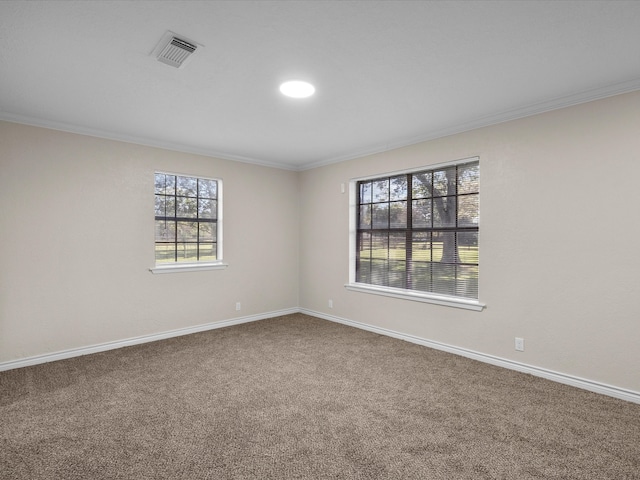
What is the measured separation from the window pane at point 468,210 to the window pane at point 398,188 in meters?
0.75

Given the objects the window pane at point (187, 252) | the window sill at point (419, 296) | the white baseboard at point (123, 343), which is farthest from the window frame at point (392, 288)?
the window pane at point (187, 252)

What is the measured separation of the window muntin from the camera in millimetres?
4355

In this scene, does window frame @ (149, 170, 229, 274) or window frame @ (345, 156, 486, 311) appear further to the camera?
window frame @ (149, 170, 229, 274)

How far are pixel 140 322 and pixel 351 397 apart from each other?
9.23 feet

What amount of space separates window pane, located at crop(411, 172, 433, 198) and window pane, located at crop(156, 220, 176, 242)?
3.13 meters

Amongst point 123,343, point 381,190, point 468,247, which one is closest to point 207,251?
point 123,343

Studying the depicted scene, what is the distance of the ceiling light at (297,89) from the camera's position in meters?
2.65

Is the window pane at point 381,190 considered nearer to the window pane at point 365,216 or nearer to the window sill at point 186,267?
the window pane at point 365,216

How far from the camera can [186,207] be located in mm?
4586

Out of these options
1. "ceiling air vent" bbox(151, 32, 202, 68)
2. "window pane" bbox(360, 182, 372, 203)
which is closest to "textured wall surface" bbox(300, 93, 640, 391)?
"window pane" bbox(360, 182, 372, 203)

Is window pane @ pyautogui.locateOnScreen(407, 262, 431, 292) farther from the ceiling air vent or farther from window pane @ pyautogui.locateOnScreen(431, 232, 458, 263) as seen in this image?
the ceiling air vent

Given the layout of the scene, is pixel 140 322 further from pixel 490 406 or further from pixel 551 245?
pixel 551 245

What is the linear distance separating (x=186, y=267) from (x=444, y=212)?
130 inches

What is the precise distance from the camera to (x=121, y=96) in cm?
288
